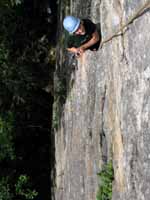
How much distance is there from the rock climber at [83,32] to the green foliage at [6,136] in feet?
20.4

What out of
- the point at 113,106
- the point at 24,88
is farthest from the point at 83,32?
the point at 24,88

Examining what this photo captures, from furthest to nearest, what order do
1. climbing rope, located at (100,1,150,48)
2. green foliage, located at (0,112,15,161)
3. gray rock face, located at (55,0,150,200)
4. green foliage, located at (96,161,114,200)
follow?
green foliage, located at (0,112,15,161), green foliage, located at (96,161,114,200), gray rock face, located at (55,0,150,200), climbing rope, located at (100,1,150,48)

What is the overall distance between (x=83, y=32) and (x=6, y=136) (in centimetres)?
691

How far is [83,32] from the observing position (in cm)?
798

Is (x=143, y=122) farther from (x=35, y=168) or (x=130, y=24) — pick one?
(x=35, y=168)

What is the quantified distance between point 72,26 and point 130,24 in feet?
5.85

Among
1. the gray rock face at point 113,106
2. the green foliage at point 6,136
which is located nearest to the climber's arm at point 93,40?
the gray rock face at point 113,106

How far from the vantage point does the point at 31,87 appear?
565 inches

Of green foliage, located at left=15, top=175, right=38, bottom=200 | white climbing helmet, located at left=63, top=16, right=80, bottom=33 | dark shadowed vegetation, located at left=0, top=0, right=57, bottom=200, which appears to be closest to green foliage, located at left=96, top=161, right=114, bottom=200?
white climbing helmet, located at left=63, top=16, right=80, bottom=33

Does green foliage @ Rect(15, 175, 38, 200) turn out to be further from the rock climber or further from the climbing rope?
the climbing rope

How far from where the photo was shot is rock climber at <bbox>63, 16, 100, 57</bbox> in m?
7.83

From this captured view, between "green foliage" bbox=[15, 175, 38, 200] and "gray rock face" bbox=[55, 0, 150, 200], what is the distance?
327 centimetres

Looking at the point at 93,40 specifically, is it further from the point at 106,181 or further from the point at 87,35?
the point at 106,181

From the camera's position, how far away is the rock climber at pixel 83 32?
25.7 feet
